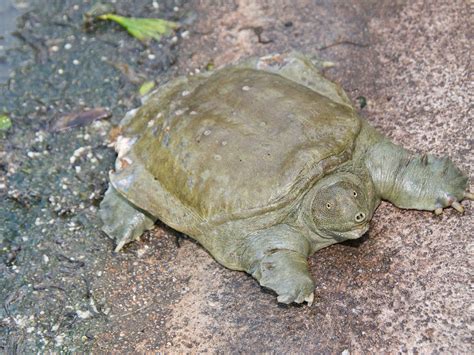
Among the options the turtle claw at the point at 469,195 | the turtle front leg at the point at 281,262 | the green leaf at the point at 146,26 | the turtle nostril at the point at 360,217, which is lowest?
the green leaf at the point at 146,26

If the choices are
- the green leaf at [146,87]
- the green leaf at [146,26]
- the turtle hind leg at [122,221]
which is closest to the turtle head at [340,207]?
the turtle hind leg at [122,221]

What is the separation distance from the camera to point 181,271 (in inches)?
146

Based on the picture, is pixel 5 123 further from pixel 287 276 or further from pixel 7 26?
pixel 287 276

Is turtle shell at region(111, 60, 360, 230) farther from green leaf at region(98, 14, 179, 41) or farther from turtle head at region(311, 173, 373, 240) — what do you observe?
green leaf at region(98, 14, 179, 41)

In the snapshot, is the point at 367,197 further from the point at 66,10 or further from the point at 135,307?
the point at 66,10

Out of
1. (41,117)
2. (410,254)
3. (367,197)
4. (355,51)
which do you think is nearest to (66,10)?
(41,117)

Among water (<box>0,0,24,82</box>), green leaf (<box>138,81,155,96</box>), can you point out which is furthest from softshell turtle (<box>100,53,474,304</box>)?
water (<box>0,0,24,82</box>)

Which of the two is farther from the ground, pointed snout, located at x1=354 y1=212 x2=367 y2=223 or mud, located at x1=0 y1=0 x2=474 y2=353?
pointed snout, located at x1=354 y1=212 x2=367 y2=223

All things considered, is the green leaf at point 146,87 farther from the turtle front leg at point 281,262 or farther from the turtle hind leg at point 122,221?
the turtle front leg at point 281,262

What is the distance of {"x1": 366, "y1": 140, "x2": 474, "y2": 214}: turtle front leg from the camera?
342 centimetres

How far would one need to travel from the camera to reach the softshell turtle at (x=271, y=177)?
332 centimetres

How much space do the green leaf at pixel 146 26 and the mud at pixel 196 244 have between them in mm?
102

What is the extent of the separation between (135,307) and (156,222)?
2.03 ft

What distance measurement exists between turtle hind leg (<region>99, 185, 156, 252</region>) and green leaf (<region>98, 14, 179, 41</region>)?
5.62 ft
